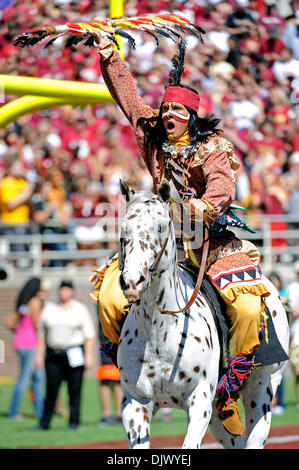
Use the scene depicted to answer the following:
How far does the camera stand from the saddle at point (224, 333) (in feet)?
18.8

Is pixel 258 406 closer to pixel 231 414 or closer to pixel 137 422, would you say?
pixel 231 414

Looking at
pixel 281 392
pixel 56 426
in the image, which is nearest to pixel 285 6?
pixel 281 392

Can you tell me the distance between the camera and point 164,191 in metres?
5.04

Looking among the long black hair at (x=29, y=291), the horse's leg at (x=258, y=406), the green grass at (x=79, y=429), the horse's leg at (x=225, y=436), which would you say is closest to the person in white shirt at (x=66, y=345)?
the green grass at (x=79, y=429)

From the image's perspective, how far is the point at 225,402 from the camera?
5.95 meters

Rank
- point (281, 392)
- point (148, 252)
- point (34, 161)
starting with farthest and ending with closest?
point (34, 161) < point (281, 392) < point (148, 252)

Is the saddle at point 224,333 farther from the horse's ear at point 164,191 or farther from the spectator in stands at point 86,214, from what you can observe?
the spectator in stands at point 86,214

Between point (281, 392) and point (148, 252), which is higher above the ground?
point (148, 252)

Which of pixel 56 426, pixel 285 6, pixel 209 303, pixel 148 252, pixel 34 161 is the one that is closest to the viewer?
pixel 148 252

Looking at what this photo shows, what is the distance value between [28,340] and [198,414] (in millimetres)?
8654

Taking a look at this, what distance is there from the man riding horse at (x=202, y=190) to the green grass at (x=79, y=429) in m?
4.95

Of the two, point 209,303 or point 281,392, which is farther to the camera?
point 281,392

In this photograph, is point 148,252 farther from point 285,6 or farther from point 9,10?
point 285,6

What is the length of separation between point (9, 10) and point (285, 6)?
5400mm
